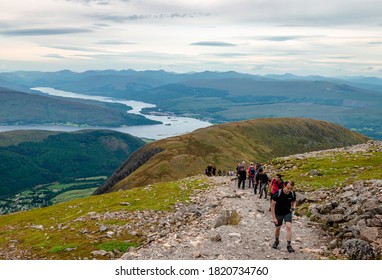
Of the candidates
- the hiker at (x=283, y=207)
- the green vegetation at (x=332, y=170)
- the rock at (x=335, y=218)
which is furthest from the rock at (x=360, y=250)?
the green vegetation at (x=332, y=170)

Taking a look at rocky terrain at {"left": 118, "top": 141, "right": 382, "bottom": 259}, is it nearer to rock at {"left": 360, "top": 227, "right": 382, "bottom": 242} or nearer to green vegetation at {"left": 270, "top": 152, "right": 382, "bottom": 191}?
rock at {"left": 360, "top": 227, "right": 382, "bottom": 242}

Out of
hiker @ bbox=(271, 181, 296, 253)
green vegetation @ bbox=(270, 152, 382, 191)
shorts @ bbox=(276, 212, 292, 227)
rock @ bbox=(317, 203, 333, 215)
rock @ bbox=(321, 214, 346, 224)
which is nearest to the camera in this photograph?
hiker @ bbox=(271, 181, 296, 253)

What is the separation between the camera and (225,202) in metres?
31.0

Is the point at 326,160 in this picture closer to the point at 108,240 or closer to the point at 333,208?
the point at 333,208

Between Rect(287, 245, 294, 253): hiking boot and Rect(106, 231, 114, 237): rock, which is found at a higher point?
Rect(287, 245, 294, 253): hiking boot

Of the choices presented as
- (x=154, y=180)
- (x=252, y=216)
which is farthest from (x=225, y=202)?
(x=154, y=180)

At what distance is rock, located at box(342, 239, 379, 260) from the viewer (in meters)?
16.3

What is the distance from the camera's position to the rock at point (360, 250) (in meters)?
16.3

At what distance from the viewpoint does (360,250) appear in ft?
54.4

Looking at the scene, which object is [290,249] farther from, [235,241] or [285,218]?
[235,241]

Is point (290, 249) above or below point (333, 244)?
below

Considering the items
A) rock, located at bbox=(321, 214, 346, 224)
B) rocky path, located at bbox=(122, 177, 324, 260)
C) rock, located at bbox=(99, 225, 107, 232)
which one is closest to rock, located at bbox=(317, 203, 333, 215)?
rocky path, located at bbox=(122, 177, 324, 260)

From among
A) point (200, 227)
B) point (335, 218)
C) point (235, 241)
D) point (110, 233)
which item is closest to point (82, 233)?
point (110, 233)

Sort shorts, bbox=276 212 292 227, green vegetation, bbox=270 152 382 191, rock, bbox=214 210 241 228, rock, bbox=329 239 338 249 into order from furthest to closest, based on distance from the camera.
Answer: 1. green vegetation, bbox=270 152 382 191
2. rock, bbox=214 210 241 228
3. rock, bbox=329 239 338 249
4. shorts, bbox=276 212 292 227
